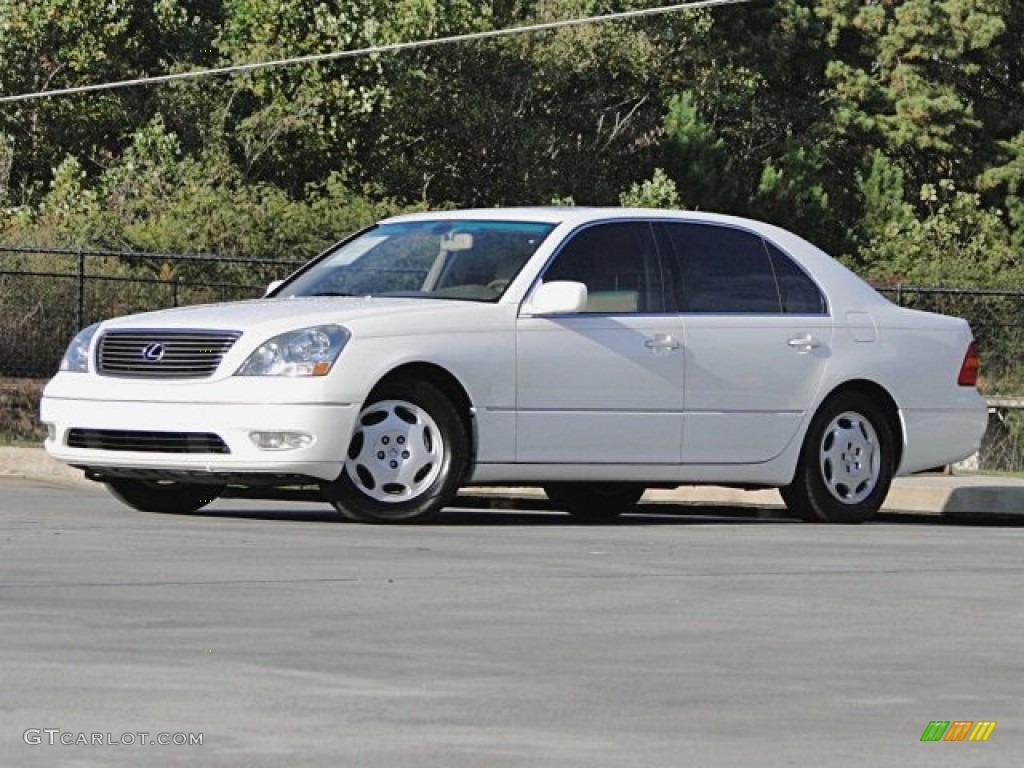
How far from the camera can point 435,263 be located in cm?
1398

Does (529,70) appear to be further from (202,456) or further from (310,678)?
(310,678)

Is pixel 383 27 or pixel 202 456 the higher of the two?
pixel 383 27

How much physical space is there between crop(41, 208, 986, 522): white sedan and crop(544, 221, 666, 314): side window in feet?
0.04

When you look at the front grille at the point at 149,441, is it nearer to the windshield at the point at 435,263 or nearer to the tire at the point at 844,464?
the windshield at the point at 435,263

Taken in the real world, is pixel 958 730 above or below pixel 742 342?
below

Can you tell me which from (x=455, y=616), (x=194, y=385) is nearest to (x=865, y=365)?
(x=194, y=385)

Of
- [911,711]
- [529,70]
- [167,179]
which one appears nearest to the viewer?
[911,711]

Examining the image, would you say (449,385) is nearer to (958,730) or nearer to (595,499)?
(595,499)

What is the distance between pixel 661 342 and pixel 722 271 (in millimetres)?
808

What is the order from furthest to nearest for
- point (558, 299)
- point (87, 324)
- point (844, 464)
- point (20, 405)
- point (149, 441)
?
point (87, 324), point (20, 405), point (844, 464), point (558, 299), point (149, 441)

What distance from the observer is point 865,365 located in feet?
48.7

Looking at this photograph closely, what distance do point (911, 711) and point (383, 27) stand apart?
36269mm

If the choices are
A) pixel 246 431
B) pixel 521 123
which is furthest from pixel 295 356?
pixel 521 123

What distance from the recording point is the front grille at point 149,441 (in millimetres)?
12977
